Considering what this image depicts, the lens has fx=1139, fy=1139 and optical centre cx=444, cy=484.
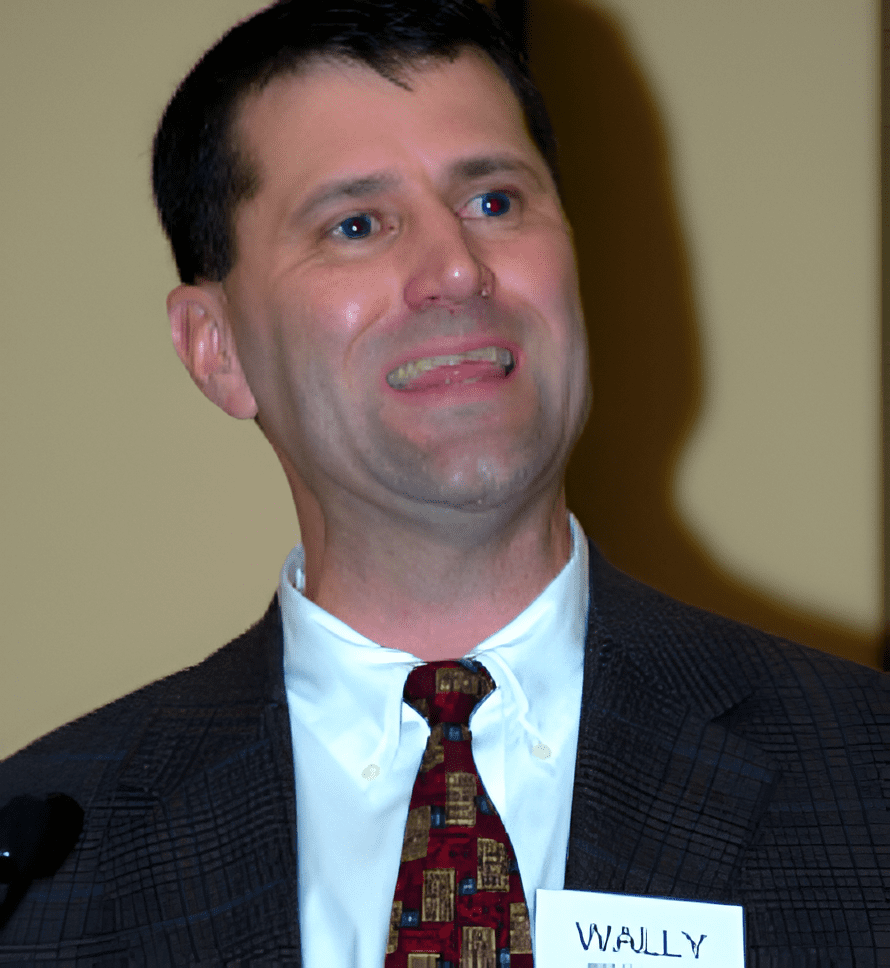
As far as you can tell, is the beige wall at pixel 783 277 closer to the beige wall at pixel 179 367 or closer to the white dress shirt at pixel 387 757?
the beige wall at pixel 179 367

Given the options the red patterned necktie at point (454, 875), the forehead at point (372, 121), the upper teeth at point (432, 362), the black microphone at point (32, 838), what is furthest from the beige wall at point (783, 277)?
the black microphone at point (32, 838)

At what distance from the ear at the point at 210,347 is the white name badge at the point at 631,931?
31.6 inches

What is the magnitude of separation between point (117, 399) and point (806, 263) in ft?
4.25

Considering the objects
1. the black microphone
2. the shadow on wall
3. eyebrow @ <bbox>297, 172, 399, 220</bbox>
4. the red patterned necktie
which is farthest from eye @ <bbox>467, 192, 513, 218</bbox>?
the black microphone

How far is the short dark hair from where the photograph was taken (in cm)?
149

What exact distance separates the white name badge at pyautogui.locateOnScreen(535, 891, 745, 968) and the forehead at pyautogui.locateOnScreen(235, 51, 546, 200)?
0.87 m

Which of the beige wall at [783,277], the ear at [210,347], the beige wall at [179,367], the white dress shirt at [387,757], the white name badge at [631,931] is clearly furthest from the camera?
the beige wall at [783,277]

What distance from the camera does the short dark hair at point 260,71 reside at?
4.90ft

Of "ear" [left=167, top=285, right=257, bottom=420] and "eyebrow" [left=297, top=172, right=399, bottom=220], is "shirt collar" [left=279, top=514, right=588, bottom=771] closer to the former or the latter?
"ear" [left=167, top=285, right=257, bottom=420]

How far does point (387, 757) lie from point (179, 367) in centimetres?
101

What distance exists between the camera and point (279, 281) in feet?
4.80

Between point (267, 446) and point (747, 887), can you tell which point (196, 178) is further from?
point (747, 887)

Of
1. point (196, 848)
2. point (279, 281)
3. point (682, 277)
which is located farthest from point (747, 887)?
point (682, 277)

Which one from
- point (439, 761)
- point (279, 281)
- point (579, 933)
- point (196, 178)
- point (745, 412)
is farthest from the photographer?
point (745, 412)
